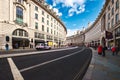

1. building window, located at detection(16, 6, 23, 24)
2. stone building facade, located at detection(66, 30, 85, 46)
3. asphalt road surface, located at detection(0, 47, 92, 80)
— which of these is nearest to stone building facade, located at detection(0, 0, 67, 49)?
building window, located at detection(16, 6, 23, 24)

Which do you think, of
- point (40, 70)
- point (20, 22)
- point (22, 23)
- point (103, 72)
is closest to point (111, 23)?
point (22, 23)

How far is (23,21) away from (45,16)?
15.6 m

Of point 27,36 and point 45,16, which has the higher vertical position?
point 45,16

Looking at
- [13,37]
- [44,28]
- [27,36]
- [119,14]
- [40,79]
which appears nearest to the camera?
[40,79]

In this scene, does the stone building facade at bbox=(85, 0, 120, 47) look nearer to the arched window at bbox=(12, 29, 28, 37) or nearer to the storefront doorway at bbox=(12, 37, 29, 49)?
the storefront doorway at bbox=(12, 37, 29, 49)

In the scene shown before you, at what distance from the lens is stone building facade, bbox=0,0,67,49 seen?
30.4m

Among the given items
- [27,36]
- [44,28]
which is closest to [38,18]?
[44,28]

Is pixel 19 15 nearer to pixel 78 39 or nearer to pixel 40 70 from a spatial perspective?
pixel 40 70

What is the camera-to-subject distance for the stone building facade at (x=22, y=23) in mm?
30438

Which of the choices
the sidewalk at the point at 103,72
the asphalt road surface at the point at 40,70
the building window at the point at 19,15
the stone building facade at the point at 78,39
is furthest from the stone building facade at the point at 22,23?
the stone building facade at the point at 78,39

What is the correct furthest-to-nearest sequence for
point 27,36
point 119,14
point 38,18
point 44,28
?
point 44,28
point 38,18
point 27,36
point 119,14

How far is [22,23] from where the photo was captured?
36688 mm

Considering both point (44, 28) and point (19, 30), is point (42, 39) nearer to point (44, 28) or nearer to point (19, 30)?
point (44, 28)

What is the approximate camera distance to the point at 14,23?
109ft
